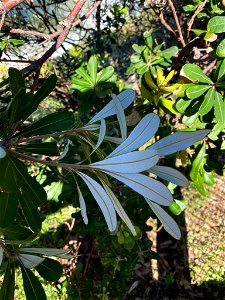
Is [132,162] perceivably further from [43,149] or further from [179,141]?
[43,149]

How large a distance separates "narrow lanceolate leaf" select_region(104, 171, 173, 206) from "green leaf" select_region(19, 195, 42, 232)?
1.12ft

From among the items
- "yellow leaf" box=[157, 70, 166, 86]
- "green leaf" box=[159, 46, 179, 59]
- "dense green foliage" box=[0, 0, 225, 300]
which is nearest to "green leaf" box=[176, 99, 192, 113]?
"dense green foliage" box=[0, 0, 225, 300]

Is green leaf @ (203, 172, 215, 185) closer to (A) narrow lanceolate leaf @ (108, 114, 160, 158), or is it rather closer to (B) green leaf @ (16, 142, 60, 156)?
(B) green leaf @ (16, 142, 60, 156)

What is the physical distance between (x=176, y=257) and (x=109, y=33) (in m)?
1.89

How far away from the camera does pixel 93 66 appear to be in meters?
1.83

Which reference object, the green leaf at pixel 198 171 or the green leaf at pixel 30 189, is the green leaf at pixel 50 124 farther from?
the green leaf at pixel 198 171

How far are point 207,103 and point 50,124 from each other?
0.64 metres

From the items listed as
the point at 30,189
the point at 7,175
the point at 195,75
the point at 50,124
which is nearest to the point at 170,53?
the point at 195,75

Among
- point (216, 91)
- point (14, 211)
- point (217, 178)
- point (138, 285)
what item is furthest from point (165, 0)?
point (138, 285)

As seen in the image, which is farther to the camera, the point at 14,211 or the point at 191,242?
the point at 191,242

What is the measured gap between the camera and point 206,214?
2994 millimetres

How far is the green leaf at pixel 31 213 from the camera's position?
3.07ft

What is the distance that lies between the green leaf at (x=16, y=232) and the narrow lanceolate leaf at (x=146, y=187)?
356 mm

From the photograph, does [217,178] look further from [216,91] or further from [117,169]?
[117,169]
